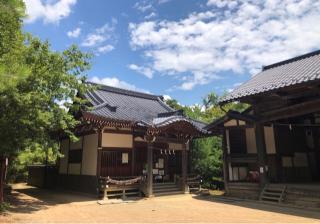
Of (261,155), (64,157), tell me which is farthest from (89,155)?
(261,155)

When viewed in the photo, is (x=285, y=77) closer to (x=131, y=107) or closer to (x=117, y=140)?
(x=117, y=140)

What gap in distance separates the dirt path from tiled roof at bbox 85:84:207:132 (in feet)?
14.9

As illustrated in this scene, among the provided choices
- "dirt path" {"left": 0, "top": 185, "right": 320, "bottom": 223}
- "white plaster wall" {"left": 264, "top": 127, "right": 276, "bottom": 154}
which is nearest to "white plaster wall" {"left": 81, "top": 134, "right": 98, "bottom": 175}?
"dirt path" {"left": 0, "top": 185, "right": 320, "bottom": 223}

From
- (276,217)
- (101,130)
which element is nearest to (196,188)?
(101,130)

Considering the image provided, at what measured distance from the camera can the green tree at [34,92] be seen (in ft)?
31.1

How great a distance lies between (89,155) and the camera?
16.6m

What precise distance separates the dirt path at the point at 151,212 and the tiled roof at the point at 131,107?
14.9 ft

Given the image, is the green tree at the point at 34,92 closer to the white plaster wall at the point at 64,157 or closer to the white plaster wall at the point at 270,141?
the white plaster wall at the point at 64,157

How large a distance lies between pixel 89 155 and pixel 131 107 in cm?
478

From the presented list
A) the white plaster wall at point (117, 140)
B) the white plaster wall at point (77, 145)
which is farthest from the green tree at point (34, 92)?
the white plaster wall at point (77, 145)

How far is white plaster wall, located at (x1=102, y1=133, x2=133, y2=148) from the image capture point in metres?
15.9

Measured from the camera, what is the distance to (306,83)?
11.5 meters

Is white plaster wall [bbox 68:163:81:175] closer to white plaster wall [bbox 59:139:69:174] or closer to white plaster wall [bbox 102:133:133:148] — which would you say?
white plaster wall [bbox 59:139:69:174]

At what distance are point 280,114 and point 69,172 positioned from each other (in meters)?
13.5
